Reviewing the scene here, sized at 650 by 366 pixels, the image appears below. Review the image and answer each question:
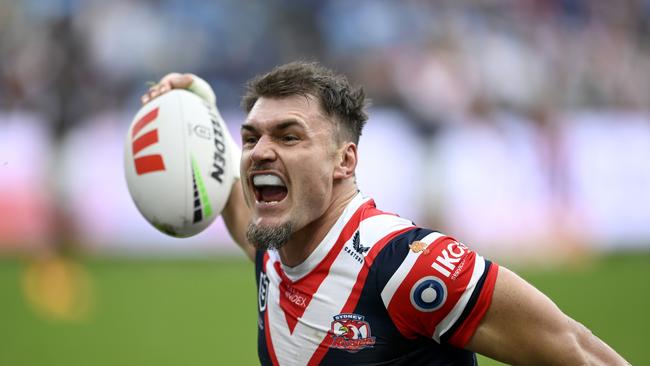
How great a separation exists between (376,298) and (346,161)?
0.67 m

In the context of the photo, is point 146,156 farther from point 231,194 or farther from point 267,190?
point 267,190

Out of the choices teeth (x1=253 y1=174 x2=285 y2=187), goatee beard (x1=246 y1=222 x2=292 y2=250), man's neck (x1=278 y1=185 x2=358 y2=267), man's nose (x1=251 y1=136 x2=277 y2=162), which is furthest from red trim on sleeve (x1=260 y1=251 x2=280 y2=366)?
man's nose (x1=251 y1=136 x2=277 y2=162)

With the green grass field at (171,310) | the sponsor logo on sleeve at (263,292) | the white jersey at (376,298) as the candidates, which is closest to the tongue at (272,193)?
the white jersey at (376,298)

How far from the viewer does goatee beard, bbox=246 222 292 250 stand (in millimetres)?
3637

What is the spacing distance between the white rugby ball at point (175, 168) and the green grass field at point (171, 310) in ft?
13.6

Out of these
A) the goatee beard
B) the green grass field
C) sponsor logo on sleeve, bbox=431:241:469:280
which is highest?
→ the goatee beard

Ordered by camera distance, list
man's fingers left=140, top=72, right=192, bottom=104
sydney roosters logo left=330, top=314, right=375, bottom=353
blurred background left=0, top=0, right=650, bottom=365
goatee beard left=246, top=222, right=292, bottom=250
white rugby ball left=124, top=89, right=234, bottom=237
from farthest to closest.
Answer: blurred background left=0, top=0, right=650, bottom=365 < man's fingers left=140, top=72, right=192, bottom=104 < white rugby ball left=124, top=89, right=234, bottom=237 < goatee beard left=246, top=222, right=292, bottom=250 < sydney roosters logo left=330, top=314, right=375, bottom=353

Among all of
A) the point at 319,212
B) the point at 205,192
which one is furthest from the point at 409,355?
the point at 205,192

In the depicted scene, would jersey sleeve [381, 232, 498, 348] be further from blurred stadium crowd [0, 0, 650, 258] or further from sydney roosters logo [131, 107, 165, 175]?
blurred stadium crowd [0, 0, 650, 258]

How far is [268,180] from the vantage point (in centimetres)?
372

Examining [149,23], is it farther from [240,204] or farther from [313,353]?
[313,353]

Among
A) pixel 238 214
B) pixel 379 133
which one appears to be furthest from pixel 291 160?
pixel 379 133

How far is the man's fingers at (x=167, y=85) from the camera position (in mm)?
4504

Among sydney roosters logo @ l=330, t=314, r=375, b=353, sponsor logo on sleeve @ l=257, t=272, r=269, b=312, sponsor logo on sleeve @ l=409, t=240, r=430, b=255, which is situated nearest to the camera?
sponsor logo on sleeve @ l=409, t=240, r=430, b=255
